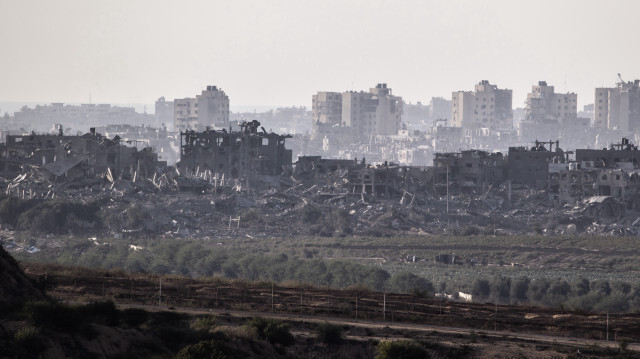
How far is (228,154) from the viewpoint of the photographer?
342 feet

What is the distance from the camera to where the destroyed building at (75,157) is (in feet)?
299

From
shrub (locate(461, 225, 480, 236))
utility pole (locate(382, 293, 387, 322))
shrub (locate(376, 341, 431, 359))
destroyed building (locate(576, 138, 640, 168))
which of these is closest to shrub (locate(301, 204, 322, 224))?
shrub (locate(461, 225, 480, 236))

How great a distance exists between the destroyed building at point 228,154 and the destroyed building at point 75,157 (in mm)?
4550

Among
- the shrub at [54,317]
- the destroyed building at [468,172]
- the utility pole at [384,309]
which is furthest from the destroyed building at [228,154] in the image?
the shrub at [54,317]

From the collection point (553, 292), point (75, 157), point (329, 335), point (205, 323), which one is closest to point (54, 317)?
point (205, 323)

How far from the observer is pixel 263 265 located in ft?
200

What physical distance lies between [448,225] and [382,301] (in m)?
49.9

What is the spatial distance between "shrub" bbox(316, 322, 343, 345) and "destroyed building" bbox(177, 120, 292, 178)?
7546 cm

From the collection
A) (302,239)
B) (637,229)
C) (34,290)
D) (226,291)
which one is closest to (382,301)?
(226,291)

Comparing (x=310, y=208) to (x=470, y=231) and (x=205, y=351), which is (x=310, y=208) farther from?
(x=205, y=351)

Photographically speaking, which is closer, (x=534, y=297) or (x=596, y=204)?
(x=534, y=297)

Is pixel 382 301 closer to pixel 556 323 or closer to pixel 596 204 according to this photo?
pixel 556 323

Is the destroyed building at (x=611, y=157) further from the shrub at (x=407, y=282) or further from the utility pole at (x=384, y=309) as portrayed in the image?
the utility pole at (x=384, y=309)

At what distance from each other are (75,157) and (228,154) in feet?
49.3
